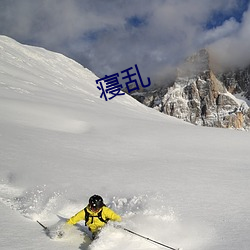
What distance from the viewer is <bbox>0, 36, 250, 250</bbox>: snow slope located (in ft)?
17.4

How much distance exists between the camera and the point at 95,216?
5.68m

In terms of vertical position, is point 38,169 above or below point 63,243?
A: above

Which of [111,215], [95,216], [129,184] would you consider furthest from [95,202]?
[129,184]

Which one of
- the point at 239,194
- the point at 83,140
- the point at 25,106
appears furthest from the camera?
the point at 25,106

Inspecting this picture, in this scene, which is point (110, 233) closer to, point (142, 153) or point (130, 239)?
point (130, 239)

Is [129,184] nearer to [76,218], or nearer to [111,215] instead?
[111,215]

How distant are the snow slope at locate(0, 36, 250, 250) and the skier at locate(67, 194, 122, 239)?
0.23 m

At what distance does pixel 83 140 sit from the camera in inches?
500

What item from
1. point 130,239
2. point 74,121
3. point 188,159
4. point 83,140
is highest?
point 74,121

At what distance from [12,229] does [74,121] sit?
12195 mm

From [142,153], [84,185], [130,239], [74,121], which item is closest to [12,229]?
[130,239]

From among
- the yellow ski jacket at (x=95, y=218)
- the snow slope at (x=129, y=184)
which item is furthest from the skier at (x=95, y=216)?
the snow slope at (x=129, y=184)

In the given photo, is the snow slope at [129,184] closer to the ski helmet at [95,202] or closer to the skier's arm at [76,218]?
the skier's arm at [76,218]

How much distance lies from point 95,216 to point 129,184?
2292mm
